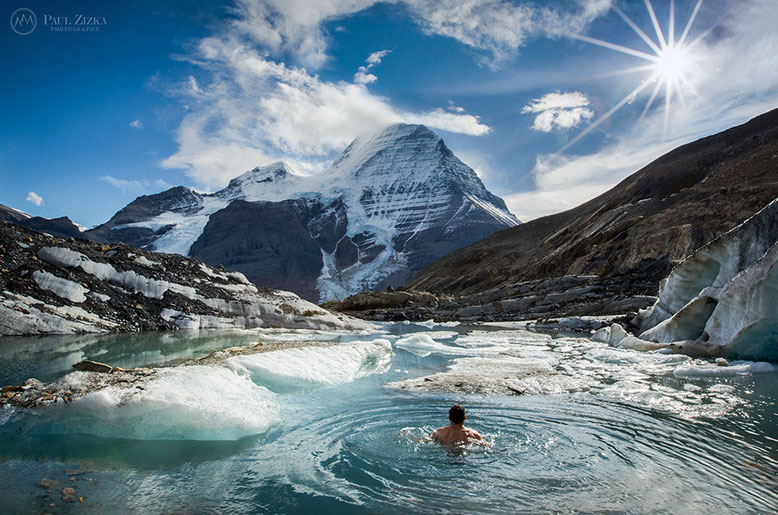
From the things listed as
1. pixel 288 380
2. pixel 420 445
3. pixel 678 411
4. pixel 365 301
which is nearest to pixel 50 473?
pixel 420 445

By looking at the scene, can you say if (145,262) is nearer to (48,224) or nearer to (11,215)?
(11,215)

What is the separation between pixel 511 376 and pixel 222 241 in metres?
197

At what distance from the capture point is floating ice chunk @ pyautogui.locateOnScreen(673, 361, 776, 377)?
411 inches

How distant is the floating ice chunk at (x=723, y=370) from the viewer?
10430mm

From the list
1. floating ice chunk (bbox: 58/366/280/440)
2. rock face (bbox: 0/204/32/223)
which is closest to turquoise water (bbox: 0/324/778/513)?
floating ice chunk (bbox: 58/366/280/440)

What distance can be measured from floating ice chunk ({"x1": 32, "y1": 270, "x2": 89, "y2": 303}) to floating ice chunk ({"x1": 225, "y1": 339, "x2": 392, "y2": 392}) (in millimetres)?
12705

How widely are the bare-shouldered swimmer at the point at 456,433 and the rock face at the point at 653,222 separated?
115 ft

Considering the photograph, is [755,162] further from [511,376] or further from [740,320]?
[511,376]

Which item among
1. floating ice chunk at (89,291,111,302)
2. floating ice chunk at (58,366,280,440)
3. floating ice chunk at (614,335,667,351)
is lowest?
floating ice chunk at (58,366,280,440)

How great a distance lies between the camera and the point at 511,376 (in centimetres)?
1083

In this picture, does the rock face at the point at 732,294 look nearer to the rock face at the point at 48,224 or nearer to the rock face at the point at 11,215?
the rock face at the point at 11,215

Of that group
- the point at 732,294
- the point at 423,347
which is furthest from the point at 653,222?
the point at 732,294

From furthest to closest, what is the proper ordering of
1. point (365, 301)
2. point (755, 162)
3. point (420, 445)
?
point (365, 301)
point (755, 162)
point (420, 445)

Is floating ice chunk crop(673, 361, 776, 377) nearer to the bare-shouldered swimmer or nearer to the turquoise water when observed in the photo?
the turquoise water
